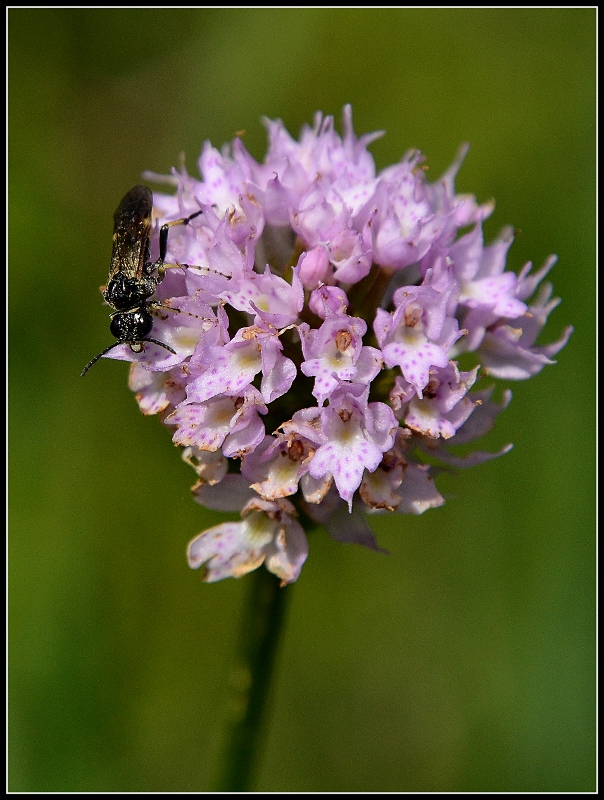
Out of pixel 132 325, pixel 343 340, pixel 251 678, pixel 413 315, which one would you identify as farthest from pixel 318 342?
pixel 251 678

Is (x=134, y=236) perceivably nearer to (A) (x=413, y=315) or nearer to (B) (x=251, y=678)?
(A) (x=413, y=315)

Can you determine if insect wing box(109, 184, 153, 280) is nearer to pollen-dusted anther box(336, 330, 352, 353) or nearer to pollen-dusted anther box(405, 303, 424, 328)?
pollen-dusted anther box(336, 330, 352, 353)

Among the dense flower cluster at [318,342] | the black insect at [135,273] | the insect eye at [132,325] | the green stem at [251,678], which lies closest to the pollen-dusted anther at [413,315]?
the dense flower cluster at [318,342]

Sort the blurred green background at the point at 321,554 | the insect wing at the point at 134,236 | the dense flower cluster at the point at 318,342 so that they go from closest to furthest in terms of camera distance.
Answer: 1. the dense flower cluster at the point at 318,342
2. the insect wing at the point at 134,236
3. the blurred green background at the point at 321,554

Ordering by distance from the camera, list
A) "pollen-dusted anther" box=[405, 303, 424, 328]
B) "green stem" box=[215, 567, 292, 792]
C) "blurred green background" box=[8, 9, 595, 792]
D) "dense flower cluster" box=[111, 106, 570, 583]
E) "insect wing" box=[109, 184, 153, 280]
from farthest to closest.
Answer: "blurred green background" box=[8, 9, 595, 792]
"green stem" box=[215, 567, 292, 792]
"insect wing" box=[109, 184, 153, 280]
"pollen-dusted anther" box=[405, 303, 424, 328]
"dense flower cluster" box=[111, 106, 570, 583]

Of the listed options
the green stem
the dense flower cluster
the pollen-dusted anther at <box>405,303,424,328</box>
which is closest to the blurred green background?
the green stem

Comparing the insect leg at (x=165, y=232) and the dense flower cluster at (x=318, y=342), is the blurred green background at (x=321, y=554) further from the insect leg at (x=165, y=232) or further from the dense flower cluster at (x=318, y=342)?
the insect leg at (x=165, y=232)
